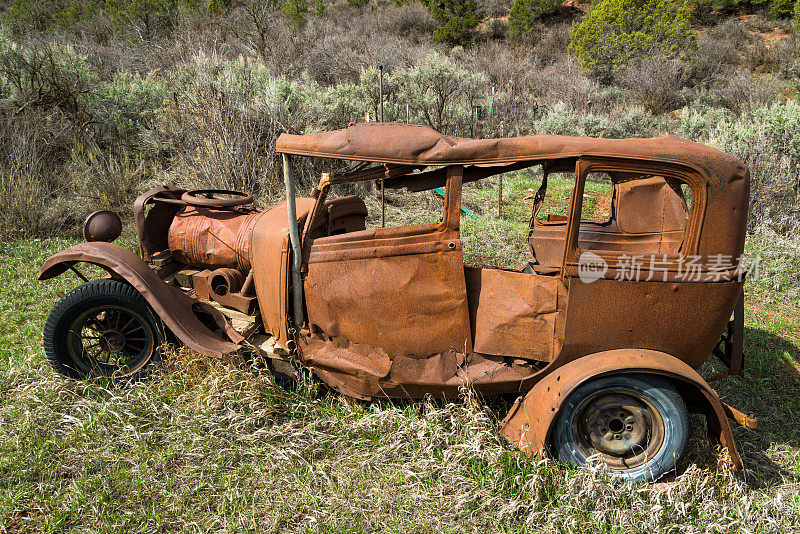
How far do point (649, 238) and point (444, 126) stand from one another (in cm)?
834

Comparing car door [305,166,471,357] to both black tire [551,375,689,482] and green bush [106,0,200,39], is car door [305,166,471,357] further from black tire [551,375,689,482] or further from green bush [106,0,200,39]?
green bush [106,0,200,39]

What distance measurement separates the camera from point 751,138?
8273mm

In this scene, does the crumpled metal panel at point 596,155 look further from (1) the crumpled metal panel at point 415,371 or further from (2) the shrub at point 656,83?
(2) the shrub at point 656,83

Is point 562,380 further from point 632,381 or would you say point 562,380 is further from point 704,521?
point 704,521

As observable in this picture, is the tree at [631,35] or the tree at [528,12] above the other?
the tree at [528,12]

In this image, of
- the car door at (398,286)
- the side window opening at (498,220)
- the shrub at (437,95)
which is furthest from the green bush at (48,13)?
the car door at (398,286)

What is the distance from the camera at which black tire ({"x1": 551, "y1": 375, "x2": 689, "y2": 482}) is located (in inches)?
115

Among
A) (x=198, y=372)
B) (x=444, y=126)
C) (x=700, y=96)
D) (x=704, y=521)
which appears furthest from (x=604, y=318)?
(x=700, y=96)

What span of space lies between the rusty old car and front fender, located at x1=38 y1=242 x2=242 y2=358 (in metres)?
0.01

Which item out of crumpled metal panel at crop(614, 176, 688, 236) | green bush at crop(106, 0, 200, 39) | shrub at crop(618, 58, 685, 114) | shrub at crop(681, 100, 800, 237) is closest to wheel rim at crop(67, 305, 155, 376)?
crumpled metal panel at crop(614, 176, 688, 236)

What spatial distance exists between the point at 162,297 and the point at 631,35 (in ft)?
66.4

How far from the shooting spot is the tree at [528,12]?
23.2 metres

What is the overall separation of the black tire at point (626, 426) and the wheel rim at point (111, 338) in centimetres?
304
